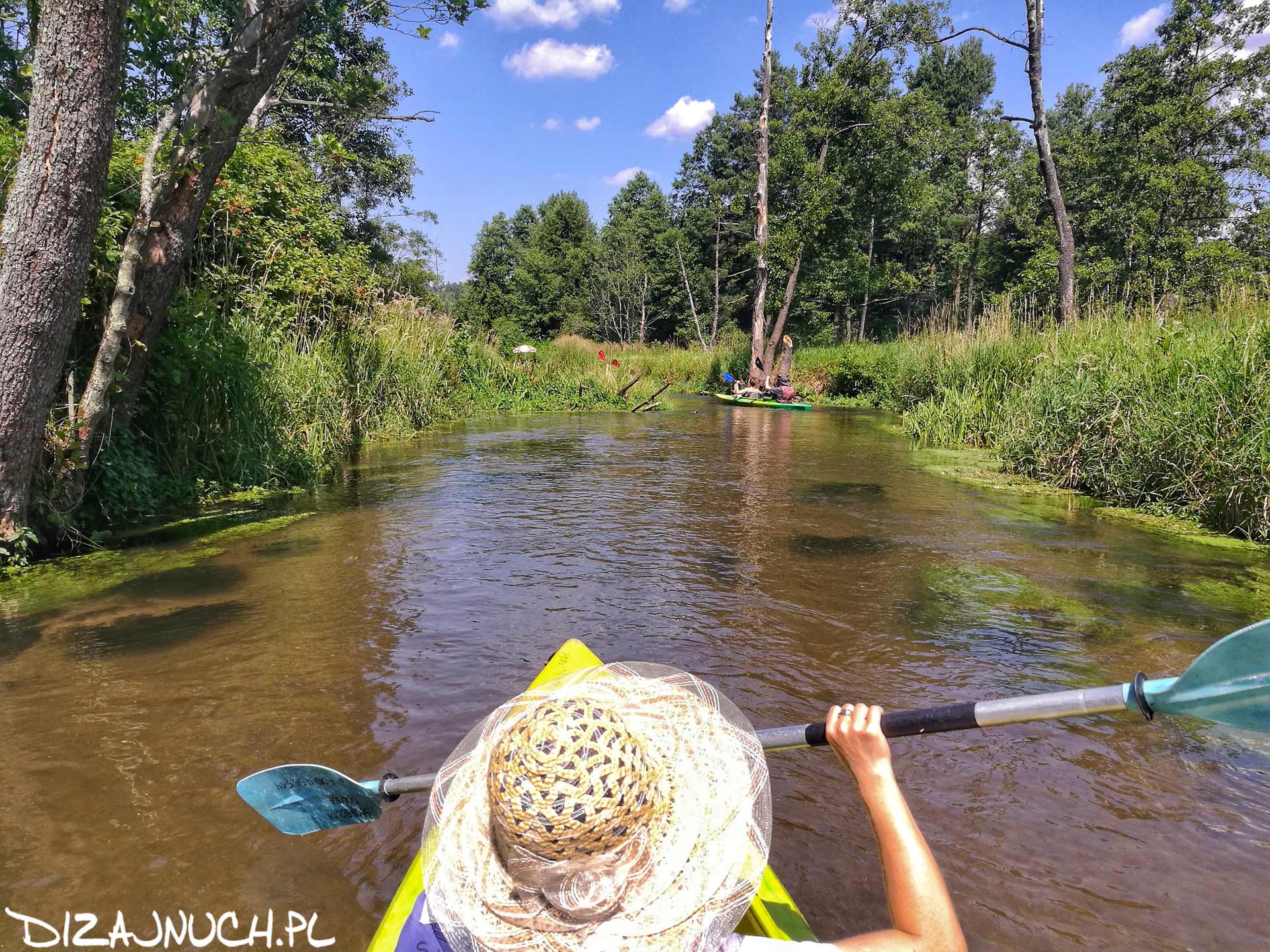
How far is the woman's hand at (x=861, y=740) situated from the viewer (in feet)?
4.99

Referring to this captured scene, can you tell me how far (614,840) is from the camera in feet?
3.78

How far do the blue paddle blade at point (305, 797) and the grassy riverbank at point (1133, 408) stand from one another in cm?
600

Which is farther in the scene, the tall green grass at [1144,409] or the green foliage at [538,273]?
the green foliage at [538,273]

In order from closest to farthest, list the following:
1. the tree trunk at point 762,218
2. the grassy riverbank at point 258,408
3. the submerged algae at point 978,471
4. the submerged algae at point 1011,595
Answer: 1. the submerged algae at point 1011,595
2. the grassy riverbank at point 258,408
3. the submerged algae at point 978,471
4. the tree trunk at point 762,218

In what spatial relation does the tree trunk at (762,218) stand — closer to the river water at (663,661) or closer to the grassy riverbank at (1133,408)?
the grassy riverbank at (1133,408)

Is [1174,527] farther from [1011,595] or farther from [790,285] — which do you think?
[790,285]

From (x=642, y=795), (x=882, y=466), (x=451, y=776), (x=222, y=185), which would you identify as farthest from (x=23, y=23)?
(x=882, y=466)

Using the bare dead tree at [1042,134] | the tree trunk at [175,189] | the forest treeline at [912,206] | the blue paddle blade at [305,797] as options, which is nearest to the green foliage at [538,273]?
the forest treeline at [912,206]

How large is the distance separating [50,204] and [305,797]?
397 cm

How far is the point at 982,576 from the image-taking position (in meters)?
4.89

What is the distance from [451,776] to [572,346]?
20.0m

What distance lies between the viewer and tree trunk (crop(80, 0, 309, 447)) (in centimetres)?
496

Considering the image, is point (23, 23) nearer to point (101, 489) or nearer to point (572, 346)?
point (101, 489)

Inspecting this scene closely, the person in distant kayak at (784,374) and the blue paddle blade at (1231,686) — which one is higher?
the person in distant kayak at (784,374)
